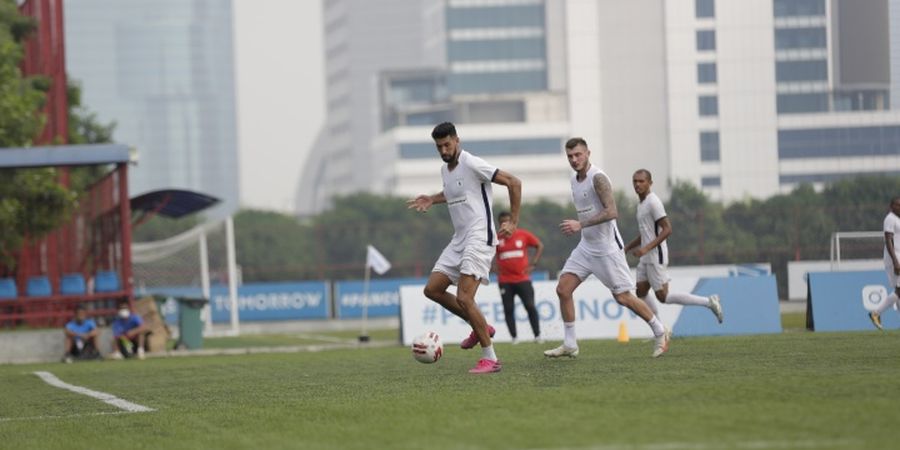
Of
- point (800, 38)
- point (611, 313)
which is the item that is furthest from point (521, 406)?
point (800, 38)

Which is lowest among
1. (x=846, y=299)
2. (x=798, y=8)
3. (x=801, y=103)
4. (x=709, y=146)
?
(x=846, y=299)

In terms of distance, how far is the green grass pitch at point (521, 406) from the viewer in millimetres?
8203

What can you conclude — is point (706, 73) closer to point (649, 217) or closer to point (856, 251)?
point (856, 251)

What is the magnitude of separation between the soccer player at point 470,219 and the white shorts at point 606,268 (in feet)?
6.65

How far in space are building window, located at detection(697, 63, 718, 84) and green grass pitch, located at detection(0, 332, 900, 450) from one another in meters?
30.7

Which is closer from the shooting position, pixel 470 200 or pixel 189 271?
pixel 470 200

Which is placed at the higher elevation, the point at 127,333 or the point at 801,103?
the point at 801,103

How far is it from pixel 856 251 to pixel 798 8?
20.9 ft

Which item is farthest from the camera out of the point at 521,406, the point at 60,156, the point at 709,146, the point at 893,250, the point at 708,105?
the point at 709,146

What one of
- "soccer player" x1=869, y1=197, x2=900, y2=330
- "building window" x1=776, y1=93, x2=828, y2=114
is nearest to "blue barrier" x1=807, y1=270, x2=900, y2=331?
"soccer player" x1=869, y1=197, x2=900, y2=330

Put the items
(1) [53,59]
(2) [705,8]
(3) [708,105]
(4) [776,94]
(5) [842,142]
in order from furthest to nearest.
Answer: (3) [708,105]
(4) [776,94]
(5) [842,142]
(2) [705,8]
(1) [53,59]

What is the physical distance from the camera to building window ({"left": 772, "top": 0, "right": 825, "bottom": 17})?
Answer: 3597cm

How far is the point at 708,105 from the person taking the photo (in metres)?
49.2

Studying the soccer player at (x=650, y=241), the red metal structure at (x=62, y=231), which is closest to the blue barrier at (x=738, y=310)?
the soccer player at (x=650, y=241)
